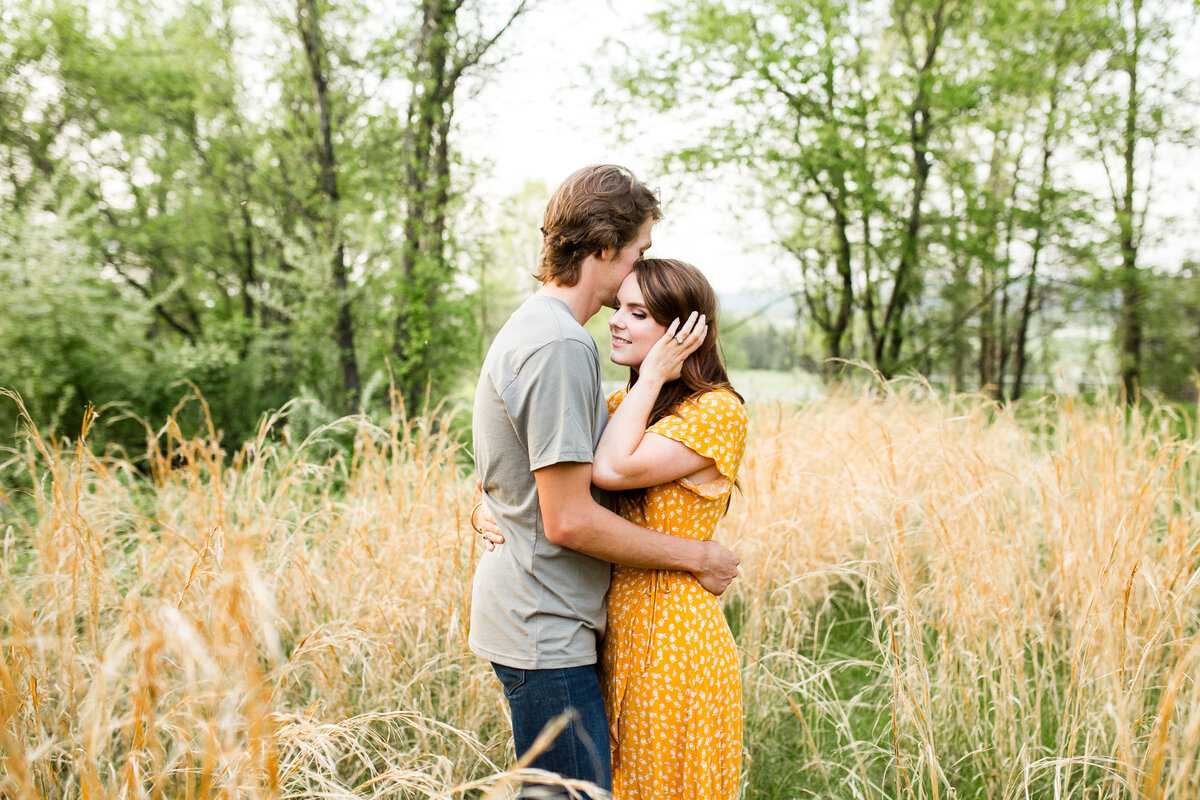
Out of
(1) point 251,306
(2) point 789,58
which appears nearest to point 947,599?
(2) point 789,58

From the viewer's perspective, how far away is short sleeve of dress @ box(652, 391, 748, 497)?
5.19 ft

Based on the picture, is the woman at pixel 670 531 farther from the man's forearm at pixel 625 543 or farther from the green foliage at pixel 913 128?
the green foliage at pixel 913 128

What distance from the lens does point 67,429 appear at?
21.8 ft

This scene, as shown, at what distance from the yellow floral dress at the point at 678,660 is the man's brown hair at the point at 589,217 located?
431mm

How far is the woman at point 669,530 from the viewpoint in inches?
61.7

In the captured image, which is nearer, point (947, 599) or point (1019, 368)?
point (947, 599)

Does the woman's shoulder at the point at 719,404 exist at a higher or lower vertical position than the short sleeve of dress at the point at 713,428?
higher

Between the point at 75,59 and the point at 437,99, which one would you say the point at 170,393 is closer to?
the point at 437,99

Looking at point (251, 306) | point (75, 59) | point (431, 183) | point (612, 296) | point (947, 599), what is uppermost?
point (75, 59)

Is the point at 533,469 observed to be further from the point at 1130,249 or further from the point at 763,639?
the point at 1130,249

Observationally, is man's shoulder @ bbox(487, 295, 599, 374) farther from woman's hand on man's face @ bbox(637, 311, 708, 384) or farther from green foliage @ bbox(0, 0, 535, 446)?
green foliage @ bbox(0, 0, 535, 446)

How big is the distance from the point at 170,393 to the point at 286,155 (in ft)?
15.9

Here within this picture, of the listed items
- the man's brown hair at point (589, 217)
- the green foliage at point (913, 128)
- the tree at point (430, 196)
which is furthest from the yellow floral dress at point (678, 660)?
the green foliage at point (913, 128)

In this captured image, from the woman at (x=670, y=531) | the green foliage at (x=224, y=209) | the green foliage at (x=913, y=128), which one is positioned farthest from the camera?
the green foliage at (x=913, y=128)
